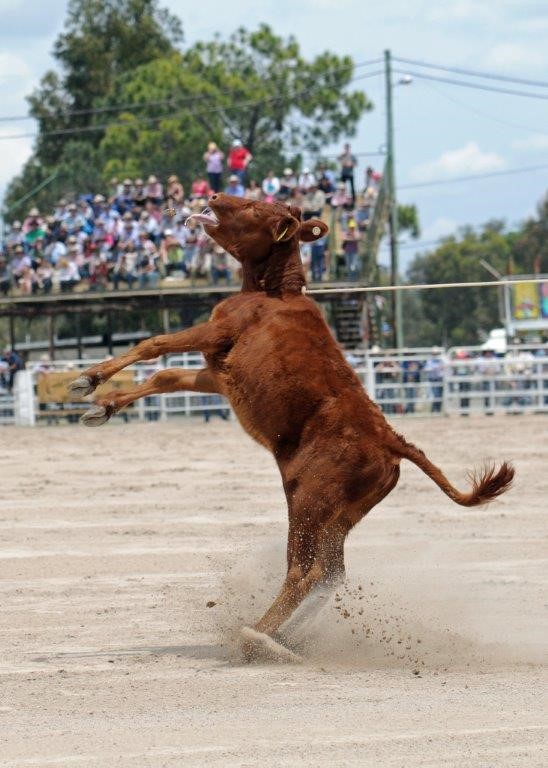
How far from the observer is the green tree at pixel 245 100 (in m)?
50.8

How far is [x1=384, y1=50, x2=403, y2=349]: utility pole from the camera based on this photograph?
3120 cm

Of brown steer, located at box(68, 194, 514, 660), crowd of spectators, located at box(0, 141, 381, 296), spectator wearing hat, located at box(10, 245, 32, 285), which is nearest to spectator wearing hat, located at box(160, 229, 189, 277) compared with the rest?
crowd of spectators, located at box(0, 141, 381, 296)

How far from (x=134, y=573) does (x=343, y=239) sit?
18.8 m

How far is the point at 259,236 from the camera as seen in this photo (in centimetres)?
679

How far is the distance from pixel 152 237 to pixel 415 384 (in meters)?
6.93

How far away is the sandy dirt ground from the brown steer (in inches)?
12.8

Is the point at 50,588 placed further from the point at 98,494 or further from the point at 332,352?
the point at 98,494

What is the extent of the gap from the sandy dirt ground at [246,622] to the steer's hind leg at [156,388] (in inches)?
45.2

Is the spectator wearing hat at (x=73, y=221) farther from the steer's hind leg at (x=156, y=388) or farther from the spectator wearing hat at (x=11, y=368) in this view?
the steer's hind leg at (x=156, y=388)

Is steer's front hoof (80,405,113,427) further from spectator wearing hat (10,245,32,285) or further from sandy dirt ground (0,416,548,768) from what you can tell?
spectator wearing hat (10,245,32,285)

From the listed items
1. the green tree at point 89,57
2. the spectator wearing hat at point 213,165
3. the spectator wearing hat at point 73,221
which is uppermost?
the green tree at point 89,57

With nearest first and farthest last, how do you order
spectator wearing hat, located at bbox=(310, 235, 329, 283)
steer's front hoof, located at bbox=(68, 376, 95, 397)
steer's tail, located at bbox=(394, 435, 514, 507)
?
steer's front hoof, located at bbox=(68, 376, 95, 397), steer's tail, located at bbox=(394, 435, 514, 507), spectator wearing hat, located at bbox=(310, 235, 329, 283)

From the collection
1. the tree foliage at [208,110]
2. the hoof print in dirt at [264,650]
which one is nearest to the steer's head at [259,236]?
the hoof print in dirt at [264,650]

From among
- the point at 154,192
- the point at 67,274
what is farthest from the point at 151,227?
the point at 67,274
